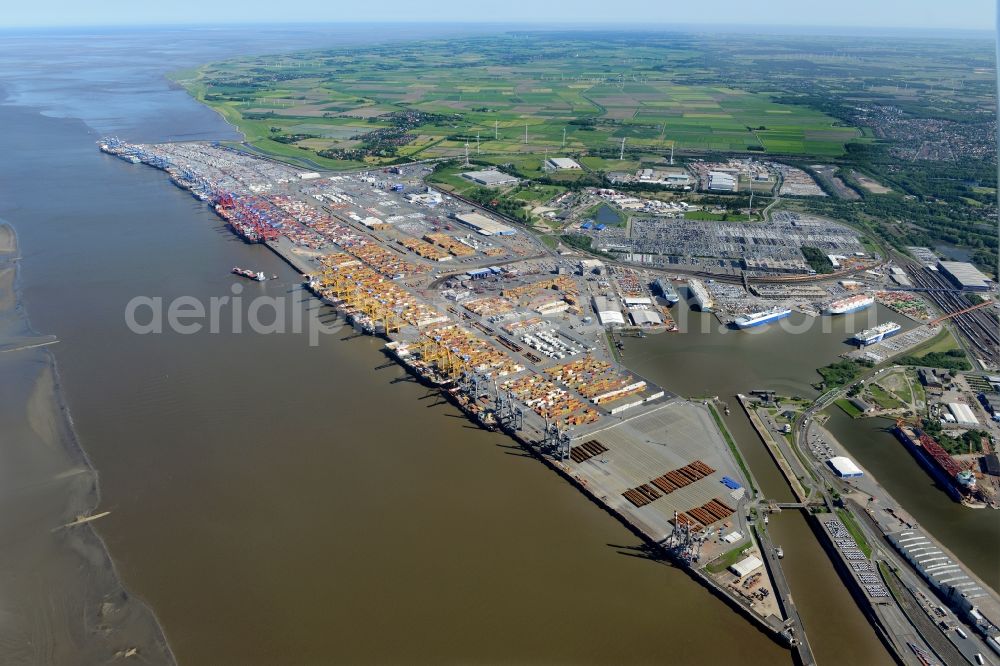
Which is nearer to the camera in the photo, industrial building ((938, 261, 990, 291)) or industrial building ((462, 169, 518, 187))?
industrial building ((938, 261, 990, 291))

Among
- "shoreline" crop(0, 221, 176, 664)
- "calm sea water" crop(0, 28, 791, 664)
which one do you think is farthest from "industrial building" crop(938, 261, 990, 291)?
"shoreline" crop(0, 221, 176, 664)

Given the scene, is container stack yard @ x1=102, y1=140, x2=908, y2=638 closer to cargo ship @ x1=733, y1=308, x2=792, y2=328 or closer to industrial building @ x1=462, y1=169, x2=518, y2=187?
cargo ship @ x1=733, y1=308, x2=792, y2=328

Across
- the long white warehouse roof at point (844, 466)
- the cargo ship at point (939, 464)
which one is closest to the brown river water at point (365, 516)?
the cargo ship at point (939, 464)

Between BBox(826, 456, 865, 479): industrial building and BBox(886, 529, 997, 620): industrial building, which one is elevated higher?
BBox(826, 456, 865, 479): industrial building

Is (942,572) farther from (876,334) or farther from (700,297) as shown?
(700,297)

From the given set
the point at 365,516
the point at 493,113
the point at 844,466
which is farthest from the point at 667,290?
the point at 493,113

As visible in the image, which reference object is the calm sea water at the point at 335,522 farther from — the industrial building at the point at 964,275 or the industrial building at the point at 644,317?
the industrial building at the point at 964,275
